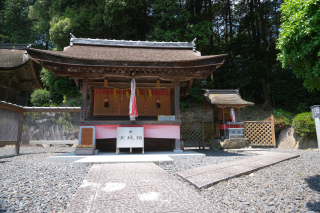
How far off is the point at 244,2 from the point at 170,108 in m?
20.6

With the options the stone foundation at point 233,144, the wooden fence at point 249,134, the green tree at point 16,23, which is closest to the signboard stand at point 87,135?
the wooden fence at point 249,134

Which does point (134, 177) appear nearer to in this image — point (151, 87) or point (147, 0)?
point (151, 87)

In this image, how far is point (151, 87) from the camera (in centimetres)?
934

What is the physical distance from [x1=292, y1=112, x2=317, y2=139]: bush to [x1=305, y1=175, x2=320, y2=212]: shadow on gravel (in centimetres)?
656

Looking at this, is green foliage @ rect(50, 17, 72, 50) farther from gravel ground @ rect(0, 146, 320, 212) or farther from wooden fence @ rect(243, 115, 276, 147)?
wooden fence @ rect(243, 115, 276, 147)

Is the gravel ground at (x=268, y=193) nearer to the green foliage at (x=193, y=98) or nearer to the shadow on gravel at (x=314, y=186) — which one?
the shadow on gravel at (x=314, y=186)

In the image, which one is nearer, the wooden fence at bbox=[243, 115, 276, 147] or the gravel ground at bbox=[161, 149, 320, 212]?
the gravel ground at bbox=[161, 149, 320, 212]

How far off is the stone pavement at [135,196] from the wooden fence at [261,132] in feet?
28.9

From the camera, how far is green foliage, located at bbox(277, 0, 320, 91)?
8.81 feet

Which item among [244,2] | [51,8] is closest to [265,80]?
[244,2]

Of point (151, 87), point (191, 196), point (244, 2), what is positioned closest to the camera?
point (191, 196)

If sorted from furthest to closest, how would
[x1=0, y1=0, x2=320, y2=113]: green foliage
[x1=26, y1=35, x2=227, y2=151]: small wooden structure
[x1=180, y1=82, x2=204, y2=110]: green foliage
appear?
[x1=180, y1=82, x2=204, y2=110]: green foliage, [x1=0, y1=0, x2=320, y2=113]: green foliage, [x1=26, y1=35, x2=227, y2=151]: small wooden structure

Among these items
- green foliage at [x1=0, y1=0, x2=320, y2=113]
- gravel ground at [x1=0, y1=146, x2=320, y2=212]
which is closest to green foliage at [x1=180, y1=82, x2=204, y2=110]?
green foliage at [x1=0, y1=0, x2=320, y2=113]

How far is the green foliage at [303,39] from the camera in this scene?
269 centimetres
